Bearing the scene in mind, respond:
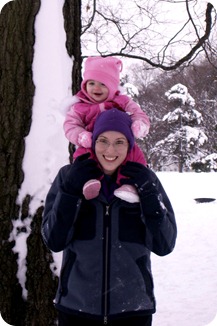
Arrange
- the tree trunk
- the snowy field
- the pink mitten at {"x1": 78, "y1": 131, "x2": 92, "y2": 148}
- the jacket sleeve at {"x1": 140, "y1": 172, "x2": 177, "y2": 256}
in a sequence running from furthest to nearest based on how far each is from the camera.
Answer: the snowy field, the tree trunk, the pink mitten at {"x1": 78, "y1": 131, "x2": 92, "y2": 148}, the jacket sleeve at {"x1": 140, "y1": 172, "x2": 177, "y2": 256}

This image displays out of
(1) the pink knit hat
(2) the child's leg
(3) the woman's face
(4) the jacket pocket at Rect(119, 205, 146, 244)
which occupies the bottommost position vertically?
(4) the jacket pocket at Rect(119, 205, 146, 244)

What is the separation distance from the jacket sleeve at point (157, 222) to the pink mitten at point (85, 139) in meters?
0.34

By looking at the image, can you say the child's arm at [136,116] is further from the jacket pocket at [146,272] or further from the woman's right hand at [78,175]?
the jacket pocket at [146,272]

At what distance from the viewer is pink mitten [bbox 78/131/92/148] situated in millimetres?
2049

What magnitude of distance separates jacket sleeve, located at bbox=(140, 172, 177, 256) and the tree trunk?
110cm

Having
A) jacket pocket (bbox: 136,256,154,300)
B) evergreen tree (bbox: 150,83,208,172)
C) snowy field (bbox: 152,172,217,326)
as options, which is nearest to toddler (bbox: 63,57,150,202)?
jacket pocket (bbox: 136,256,154,300)

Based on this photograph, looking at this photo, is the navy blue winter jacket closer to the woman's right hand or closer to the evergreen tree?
→ the woman's right hand

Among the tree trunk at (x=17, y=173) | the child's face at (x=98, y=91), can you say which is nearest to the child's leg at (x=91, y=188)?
the child's face at (x=98, y=91)

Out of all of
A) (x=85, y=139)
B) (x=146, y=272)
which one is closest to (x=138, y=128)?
(x=85, y=139)

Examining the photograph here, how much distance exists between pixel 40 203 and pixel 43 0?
125 centimetres

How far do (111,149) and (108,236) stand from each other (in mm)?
356

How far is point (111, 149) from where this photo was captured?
1891 mm

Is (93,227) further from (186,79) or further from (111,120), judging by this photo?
(186,79)

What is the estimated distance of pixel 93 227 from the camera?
6.31 feet
